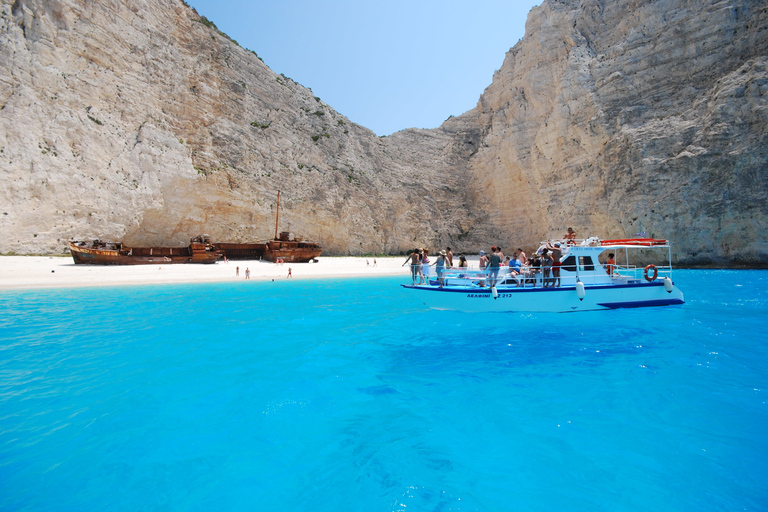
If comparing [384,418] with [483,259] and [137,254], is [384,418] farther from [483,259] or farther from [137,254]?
[137,254]

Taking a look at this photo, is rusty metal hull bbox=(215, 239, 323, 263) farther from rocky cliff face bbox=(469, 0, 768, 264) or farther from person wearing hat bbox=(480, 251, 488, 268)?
rocky cliff face bbox=(469, 0, 768, 264)

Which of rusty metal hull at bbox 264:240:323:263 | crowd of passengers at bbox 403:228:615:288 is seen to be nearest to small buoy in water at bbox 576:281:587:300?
crowd of passengers at bbox 403:228:615:288

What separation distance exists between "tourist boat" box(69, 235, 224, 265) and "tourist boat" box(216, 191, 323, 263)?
1624 millimetres

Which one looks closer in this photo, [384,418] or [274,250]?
[384,418]

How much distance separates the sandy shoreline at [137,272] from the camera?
68.8 ft

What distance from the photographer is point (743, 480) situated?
3.86 meters

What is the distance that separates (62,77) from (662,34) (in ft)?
179

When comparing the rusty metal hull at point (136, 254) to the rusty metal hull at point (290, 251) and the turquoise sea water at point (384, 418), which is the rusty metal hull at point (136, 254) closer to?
the rusty metal hull at point (290, 251)

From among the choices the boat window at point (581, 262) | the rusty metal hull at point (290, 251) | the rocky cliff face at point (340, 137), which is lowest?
the boat window at point (581, 262)

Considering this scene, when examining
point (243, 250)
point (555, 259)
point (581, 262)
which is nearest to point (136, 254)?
point (243, 250)

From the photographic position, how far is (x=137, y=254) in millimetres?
29891

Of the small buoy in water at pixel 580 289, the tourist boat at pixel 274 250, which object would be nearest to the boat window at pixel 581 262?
the small buoy in water at pixel 580 289

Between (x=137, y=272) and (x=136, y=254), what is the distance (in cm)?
568

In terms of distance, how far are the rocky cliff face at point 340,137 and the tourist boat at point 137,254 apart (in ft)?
8.21
